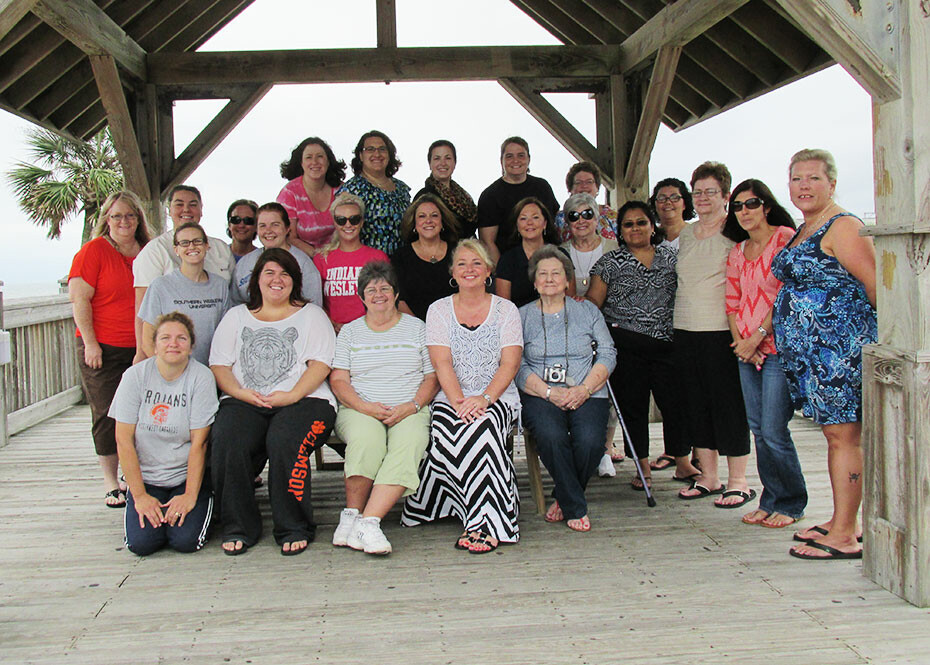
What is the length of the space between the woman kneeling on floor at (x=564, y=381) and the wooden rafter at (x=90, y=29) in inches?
132

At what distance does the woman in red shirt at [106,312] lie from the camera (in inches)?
157

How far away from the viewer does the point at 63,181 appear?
64.6 feet

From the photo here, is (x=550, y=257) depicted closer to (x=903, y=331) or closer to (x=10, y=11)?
(x=903, y=331)

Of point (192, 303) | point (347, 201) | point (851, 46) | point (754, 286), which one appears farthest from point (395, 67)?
point (851, 46)

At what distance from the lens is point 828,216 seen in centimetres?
307

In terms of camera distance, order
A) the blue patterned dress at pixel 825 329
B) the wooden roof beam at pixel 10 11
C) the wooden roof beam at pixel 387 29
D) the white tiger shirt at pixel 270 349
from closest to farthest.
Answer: the wooden roof beam at pixel 10 11, the blue patterned dress at pixel 825 329, the white tiger shirt at pixel 270 349, the wooden roof beam at pixel 387 29

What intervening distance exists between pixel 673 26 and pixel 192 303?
3.72 metres

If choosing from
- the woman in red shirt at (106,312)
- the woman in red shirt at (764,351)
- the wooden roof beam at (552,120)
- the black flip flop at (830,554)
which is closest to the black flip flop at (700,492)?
the woman in red shirt at (764,351)

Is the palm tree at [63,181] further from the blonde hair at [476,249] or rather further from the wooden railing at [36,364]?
the blonde hair at [476,249]

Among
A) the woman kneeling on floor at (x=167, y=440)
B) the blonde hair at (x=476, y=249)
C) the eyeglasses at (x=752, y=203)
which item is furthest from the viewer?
the blonde hair at (x=476, y=249)

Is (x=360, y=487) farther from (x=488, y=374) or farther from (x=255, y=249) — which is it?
(x=255, y=249)

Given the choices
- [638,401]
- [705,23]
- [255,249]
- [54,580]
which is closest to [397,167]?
[255,249]

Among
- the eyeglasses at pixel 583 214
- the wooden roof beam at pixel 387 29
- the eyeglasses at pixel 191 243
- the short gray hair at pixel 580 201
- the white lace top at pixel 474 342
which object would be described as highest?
the wooden roof beam at pixel 387 29

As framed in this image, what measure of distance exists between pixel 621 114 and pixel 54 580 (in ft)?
17.2
